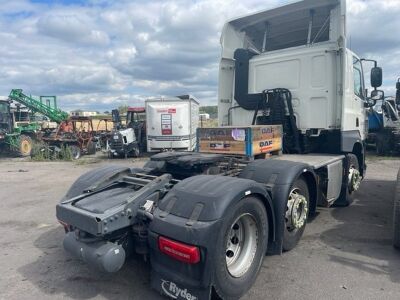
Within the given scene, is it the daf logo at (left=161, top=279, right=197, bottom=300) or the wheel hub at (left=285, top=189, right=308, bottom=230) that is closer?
the daf logo at (left=161, top=279, right=197, bottom=300)

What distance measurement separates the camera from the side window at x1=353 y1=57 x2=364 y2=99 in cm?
692

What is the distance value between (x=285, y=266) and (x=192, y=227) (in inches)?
67.2

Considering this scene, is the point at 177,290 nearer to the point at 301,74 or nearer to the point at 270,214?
the point at 270,214

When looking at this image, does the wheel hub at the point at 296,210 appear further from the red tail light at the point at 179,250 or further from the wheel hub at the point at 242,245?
the red tail light at the point at 179,250

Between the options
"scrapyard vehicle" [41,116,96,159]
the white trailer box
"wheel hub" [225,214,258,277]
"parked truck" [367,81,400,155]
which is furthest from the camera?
"scrapyard vehicle" [41,116,96,159]

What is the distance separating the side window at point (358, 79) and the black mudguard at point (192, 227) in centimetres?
460

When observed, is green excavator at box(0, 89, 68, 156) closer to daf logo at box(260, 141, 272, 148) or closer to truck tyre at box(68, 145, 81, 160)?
truck tyre at box(68, 145, 81, 160)

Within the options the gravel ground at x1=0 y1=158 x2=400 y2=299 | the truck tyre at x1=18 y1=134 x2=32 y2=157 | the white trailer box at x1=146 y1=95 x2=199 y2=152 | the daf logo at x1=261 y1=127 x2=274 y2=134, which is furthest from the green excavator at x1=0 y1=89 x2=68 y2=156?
the daf logo at x1=261 y1=127 x2=274 y2=134

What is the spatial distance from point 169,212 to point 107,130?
2012cm

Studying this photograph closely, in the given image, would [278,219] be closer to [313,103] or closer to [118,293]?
[118,293]

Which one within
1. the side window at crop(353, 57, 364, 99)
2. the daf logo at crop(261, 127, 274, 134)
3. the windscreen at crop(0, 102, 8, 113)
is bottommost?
the daf logo at crop(261, 127, 274, 134)

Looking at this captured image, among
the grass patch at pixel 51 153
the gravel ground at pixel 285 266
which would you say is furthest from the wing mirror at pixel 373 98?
the grass patch at pixel 51 153

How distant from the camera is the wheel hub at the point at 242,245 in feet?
11.5

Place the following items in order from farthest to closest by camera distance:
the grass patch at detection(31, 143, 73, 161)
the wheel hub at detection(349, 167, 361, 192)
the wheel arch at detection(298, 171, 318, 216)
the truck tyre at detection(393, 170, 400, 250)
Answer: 1. the grass patch at detection(31, 143, 73, 161)
2. the wheel hub at detection(349, 167, 361, 192)
3. the wheel arch at detection(298, 171, 318, 216)
4. the truck tyre at detection(393, 170, 400, 250)
